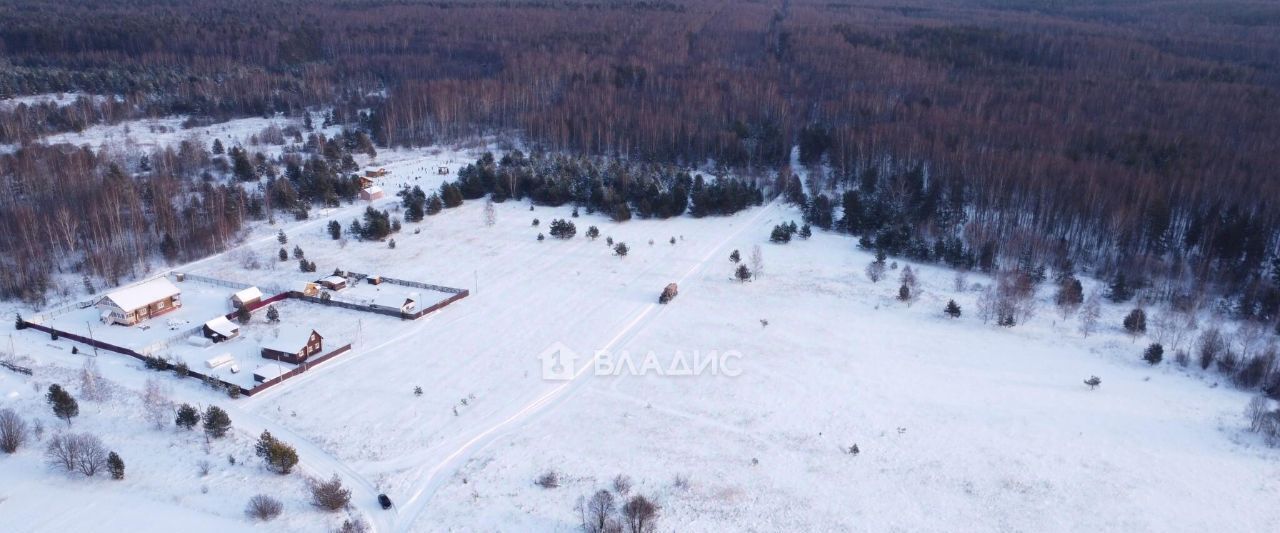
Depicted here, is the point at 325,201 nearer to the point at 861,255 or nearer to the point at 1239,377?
the point at 861,255

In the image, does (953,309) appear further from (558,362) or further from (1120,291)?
(558,362)

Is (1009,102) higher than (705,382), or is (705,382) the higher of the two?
(1009,102)

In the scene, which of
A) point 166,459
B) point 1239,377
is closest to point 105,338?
point 166,459

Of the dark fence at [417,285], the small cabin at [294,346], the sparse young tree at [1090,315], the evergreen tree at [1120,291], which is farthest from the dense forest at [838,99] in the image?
the small cabin at [294,346]

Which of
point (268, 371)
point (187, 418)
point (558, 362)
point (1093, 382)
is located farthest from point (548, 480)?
point (1093, 382)

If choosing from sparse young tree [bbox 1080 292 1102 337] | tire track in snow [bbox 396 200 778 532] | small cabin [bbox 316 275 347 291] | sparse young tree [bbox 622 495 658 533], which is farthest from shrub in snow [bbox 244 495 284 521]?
sparse young tree [bbox 1080 292 1102 337]

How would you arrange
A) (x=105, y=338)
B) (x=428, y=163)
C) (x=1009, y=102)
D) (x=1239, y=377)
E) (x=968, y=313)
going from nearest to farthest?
1. (x=1239, y=377)
2. (x=105, y=338)
3. (x=968, y=313)
4. (x=428, y=163)
5. (x=1009, y=102)

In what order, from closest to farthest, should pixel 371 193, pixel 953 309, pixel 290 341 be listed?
pixel 290 341, pixel 953 309, pixel 371 193
